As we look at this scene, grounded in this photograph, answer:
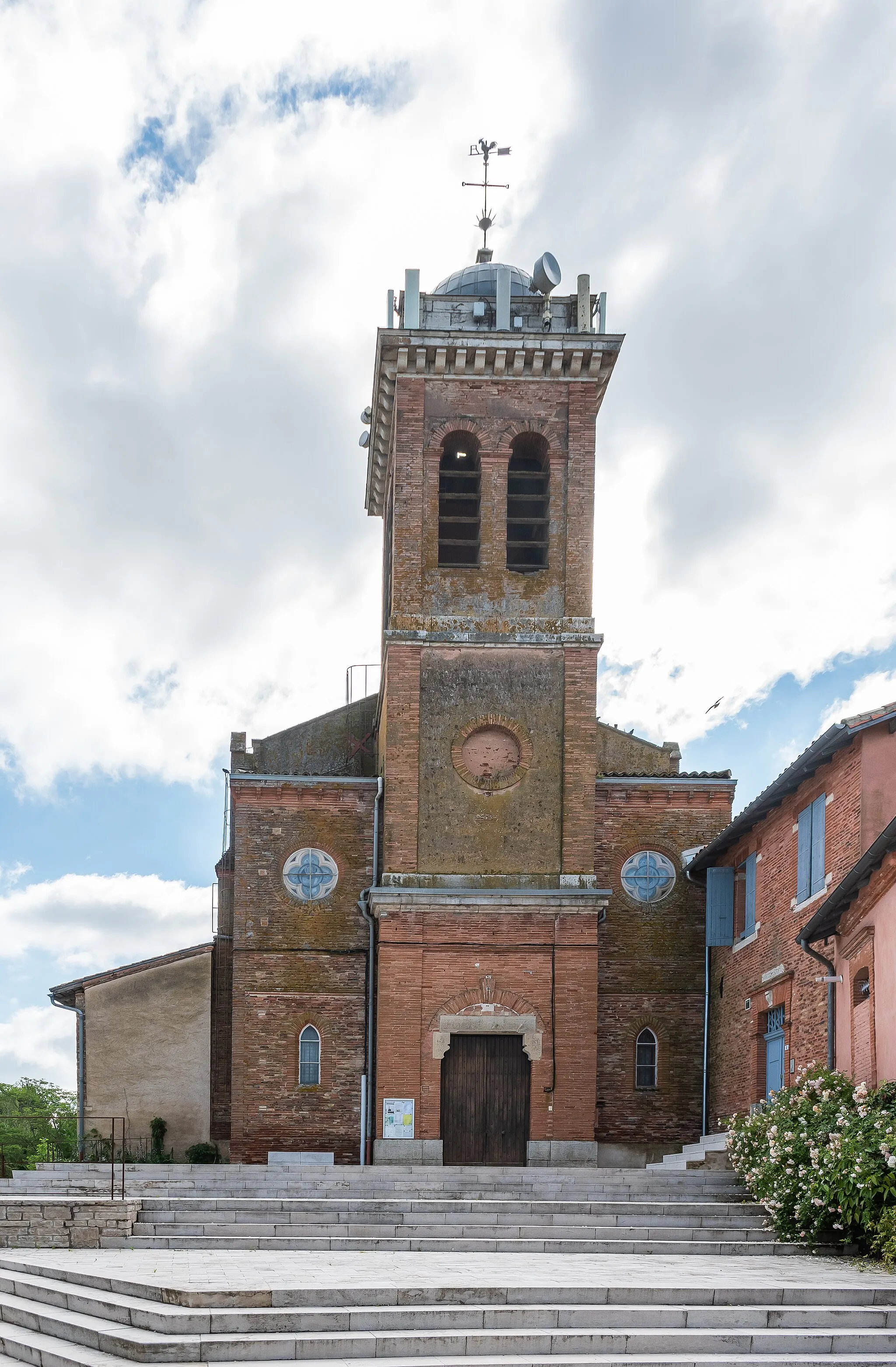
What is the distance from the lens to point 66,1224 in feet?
57.1

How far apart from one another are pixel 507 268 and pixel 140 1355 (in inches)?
929

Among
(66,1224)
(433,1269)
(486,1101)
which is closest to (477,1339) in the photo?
(433,1269)

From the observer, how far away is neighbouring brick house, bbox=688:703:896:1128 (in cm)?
1848

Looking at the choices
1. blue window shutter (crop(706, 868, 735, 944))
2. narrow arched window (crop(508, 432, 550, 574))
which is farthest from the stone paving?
narrow arched window (crop(508, 432, 550, 574))

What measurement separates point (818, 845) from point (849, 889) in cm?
341

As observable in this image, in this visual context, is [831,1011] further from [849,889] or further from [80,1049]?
[80,1049]

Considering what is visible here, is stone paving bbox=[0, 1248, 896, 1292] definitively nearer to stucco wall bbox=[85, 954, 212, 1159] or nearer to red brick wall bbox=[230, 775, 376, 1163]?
red brick wall bbox=[230, 775, 376, 1163]

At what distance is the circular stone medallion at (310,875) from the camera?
93.3ft

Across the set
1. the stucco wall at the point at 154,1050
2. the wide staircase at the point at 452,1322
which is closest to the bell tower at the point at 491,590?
the stucco wall at the point at 154,1050

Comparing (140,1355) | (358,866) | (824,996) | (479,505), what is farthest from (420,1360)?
(479,505)

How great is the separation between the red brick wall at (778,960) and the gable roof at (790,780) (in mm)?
142

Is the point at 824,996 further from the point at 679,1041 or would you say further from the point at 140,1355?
the point at 140,1355

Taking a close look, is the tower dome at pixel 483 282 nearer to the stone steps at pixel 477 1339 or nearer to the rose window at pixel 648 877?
the rose window at pixel 648 877

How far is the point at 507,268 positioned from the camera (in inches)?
1185
